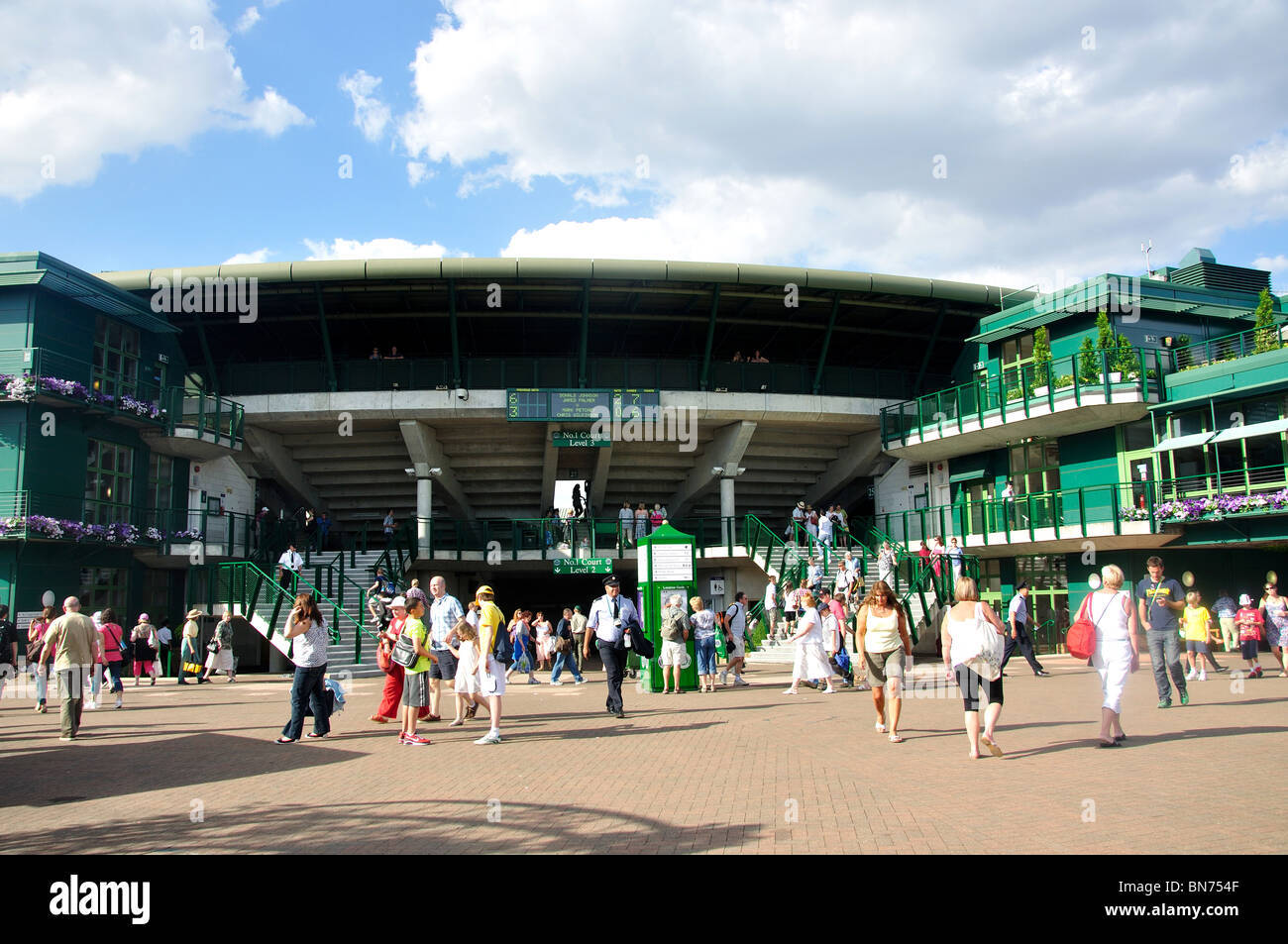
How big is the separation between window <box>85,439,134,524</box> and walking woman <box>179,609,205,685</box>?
570 centimetres

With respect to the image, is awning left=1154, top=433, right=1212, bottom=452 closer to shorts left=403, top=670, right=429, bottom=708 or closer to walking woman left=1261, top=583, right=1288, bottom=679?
walking woman left=1261, top=583, right=1288, bottom=679

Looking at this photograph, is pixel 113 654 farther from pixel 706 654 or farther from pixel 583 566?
pixel 583 566

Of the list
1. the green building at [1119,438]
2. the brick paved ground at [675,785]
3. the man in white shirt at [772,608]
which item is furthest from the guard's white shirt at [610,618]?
the green building at [1119,438]

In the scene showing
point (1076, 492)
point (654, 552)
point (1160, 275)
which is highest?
point (1160, 275)

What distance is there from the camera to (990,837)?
17.7ft

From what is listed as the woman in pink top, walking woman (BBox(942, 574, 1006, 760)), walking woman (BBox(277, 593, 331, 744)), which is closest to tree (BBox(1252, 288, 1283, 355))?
walking woman (BBox(942, 574, 1006, 760))

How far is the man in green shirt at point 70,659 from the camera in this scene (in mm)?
10445

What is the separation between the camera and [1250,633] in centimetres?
1516

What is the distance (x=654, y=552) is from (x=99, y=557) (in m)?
15.0

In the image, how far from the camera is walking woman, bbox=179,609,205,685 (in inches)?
702

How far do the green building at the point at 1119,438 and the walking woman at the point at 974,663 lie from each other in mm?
13327
